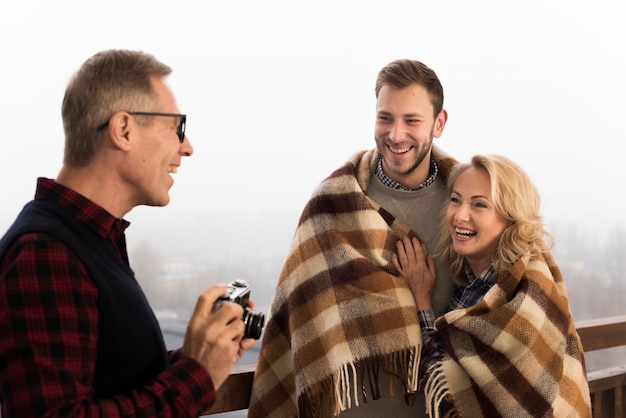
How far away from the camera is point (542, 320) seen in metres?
1.89

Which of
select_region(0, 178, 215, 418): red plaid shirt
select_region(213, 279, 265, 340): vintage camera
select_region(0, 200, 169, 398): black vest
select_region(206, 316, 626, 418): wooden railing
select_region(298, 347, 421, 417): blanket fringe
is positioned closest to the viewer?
select_region(0, 178, 215, 418): red plaid shirt

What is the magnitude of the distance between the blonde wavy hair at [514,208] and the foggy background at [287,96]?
3.34 feet

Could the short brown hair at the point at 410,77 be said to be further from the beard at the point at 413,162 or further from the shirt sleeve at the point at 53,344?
the shirt sleeve at the point at 53,344

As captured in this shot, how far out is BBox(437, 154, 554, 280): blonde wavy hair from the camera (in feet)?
6.35

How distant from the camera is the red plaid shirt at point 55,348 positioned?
1.04 m

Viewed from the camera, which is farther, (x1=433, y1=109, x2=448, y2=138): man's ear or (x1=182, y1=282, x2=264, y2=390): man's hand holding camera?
(x1=433, y1=109, x2=448, y2=138): man's ear

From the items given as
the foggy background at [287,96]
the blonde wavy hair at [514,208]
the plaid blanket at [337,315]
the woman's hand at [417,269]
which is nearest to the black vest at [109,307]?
the plaid blanket at [337,315]

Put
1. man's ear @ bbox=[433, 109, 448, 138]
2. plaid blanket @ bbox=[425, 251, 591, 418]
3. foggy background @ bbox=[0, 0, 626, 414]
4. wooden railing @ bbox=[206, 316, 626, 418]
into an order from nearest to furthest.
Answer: plaid blanket @ bbox=[425, 251, 591, 418], man's ear @ bbox=[433, 109, 448, 138], wooden railing @ bbox=[206, 316, 626, 418], foggy background @ bbox=[0, 0, 626, 414]

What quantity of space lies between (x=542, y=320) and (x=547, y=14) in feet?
10.8

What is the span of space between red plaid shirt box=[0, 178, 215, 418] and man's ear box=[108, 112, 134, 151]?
0.69ft

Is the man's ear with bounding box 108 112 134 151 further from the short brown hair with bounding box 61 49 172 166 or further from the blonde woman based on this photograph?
the blonde woman

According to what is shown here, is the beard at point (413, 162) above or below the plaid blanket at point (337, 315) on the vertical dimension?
above

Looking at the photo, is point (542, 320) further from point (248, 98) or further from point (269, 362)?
point (248, 98)

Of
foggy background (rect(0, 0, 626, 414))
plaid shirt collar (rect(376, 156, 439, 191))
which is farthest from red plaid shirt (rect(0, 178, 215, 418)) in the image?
foggy background (rect(0, 0, 626, 414))
